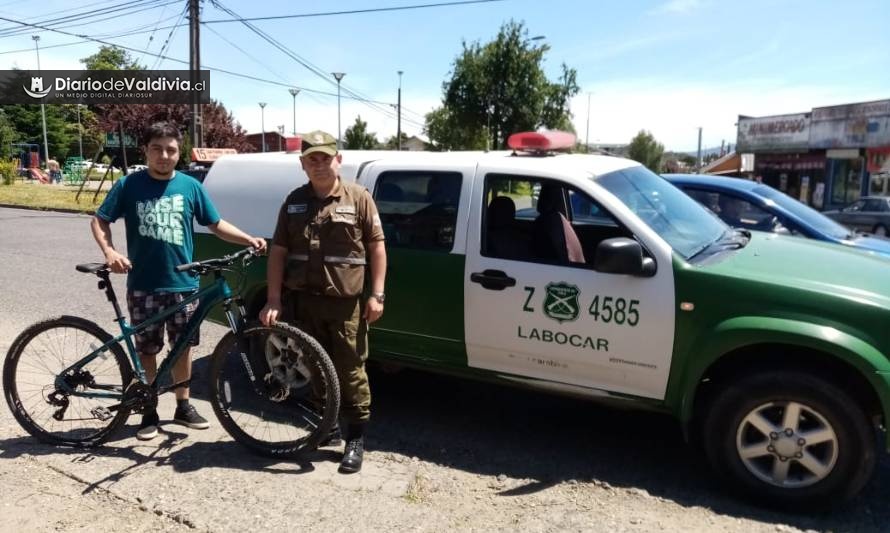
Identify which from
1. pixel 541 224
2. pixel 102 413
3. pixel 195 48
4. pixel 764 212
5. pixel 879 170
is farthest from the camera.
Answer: pixel 879 170

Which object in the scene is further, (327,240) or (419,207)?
(419,207)

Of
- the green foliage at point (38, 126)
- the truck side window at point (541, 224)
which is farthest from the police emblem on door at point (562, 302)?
the green foliage at point (38, 126)

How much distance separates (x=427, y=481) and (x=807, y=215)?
5.13 metres

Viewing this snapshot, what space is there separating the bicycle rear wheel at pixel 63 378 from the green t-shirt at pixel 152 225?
44cm

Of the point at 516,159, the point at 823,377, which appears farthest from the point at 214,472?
the point at 823,377

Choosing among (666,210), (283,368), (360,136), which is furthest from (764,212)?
(360,136)

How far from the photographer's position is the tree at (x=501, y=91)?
36.7 m

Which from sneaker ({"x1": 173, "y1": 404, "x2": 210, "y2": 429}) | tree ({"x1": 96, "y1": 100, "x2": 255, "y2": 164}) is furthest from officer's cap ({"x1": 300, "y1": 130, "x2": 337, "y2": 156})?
tree ({"x1": 96, "y1": 100, "x2": 255, "y2": 164})

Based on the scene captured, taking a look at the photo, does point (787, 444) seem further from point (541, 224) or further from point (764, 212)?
point (764, 212)

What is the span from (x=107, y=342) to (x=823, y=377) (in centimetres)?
369

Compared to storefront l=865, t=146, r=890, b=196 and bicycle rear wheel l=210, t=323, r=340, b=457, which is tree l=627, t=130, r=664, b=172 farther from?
bicycle rear wheel l=210, t=323, r=340, b=457

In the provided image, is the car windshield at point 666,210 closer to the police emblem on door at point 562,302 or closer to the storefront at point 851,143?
the police emblem on door at point 562,302

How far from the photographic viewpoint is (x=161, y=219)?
12.1 ft

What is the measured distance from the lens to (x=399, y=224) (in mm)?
4215
